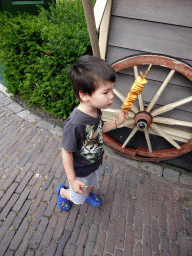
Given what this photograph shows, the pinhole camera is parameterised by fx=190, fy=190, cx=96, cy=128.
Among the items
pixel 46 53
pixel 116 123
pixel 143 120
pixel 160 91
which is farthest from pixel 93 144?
pixel 46 53

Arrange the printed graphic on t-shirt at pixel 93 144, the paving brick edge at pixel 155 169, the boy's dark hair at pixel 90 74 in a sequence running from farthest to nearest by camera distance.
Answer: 1. the paving brick edge at pixel 155 169
2. the printed graphic on t-shirt at pixel 93 144
3. the boy's dark hair at pixel 90 74

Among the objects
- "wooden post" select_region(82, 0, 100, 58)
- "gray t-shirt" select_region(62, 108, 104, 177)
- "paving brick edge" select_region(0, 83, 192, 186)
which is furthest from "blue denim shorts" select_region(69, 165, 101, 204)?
"wooden post" select_region(82, 0, 100, 58)

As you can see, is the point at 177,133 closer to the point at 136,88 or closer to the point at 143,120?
the point at 143,120

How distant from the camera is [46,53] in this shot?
3020mm

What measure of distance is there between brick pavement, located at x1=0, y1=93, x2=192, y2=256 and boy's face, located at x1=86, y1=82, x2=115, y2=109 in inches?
60.8

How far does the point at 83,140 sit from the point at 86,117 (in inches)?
7.8

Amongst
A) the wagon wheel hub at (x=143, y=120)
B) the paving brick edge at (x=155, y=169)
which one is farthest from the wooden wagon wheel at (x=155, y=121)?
the paving brick edge at (x=155, y=169)

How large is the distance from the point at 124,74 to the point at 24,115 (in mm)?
2153

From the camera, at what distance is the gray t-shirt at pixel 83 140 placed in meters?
1.36

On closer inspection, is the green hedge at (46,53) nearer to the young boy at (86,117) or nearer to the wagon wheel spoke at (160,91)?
the wagon wheel spoke at (160,91)

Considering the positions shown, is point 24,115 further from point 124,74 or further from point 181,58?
point 181,58

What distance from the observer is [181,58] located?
77.6 inches

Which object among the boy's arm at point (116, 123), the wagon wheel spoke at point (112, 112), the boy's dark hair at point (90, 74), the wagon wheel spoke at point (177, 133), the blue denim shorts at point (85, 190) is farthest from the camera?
the wagon wheel spoke at point (112, 112)

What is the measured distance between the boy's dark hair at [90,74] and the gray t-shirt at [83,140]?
8.5 inches
